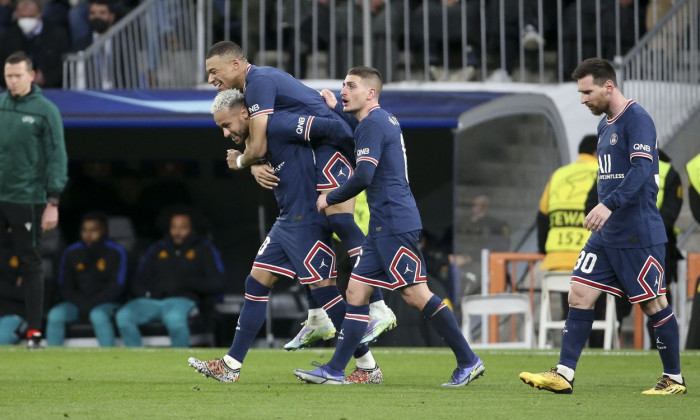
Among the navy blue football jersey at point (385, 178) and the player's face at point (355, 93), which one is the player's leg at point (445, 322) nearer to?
the navy blue football jersey at point (385, 178)

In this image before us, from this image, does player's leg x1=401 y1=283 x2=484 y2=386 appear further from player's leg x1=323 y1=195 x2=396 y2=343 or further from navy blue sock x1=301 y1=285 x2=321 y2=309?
navy blue sock x1=301 y1=285 x2=321 y2=309

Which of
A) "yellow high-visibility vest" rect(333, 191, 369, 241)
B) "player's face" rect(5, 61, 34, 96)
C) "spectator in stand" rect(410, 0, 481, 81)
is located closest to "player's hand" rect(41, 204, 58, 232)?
"player's face" rect(5, 61, 34, 96)

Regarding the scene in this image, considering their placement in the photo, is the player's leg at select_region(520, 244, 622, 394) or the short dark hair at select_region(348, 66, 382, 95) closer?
the player's leg at select_region(520, 244, 622, 394)

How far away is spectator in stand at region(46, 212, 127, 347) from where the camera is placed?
42.8ft

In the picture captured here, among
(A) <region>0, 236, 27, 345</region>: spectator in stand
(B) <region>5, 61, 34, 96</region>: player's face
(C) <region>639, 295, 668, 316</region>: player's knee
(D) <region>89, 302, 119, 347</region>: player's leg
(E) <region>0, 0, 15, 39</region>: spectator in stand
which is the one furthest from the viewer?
(E) <region>0, 0, 15, 39</region>: spectator in stand

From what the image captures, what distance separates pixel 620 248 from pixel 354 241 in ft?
5.09

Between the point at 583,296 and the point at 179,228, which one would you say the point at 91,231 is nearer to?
the point at 179,228

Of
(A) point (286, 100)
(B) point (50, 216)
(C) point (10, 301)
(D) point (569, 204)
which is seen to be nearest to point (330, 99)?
(A) point (286, 100)

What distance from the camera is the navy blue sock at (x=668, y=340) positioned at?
6.88 meters

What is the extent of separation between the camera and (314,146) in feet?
25.1

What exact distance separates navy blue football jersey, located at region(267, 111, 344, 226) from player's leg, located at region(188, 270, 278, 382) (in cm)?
33

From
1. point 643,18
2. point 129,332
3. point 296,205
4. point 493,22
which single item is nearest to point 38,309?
point 129,332

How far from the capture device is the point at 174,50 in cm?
1521

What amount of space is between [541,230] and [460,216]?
92cm
